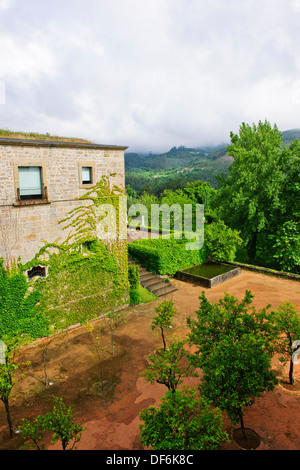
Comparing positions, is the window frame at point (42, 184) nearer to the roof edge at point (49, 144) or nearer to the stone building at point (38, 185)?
the stone building at point (38, 185)

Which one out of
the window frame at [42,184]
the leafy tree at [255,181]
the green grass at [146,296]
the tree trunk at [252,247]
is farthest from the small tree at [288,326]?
the tree trunk at [252,247]

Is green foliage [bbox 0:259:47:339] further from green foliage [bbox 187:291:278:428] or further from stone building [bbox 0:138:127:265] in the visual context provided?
green foliage [bbox 187:291:278:428]

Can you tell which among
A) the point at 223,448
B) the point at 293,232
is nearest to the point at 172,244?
the point at 293,232

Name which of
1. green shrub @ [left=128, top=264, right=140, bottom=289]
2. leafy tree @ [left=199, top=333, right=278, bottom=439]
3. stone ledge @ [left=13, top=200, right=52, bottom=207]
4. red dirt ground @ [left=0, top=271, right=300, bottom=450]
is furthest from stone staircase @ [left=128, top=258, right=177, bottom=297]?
leafy tree @ [left=199, top=333, right=278, bottom=439]

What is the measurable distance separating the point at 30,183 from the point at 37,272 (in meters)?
3.64

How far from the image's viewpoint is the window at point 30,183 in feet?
36.0

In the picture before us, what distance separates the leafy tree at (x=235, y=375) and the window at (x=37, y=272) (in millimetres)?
7980

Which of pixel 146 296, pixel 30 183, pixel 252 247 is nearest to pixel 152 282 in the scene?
pixel 146 296

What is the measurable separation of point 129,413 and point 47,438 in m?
2.31

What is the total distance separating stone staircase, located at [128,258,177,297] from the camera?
58.2 ft

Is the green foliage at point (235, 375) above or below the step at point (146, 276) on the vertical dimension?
above

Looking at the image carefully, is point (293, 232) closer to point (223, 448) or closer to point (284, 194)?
point (284, 194)

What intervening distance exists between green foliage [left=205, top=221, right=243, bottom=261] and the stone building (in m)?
12.3

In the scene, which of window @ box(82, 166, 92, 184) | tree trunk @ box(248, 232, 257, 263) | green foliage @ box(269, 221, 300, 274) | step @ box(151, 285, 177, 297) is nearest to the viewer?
window @ box(82, 166, 92, 184)
